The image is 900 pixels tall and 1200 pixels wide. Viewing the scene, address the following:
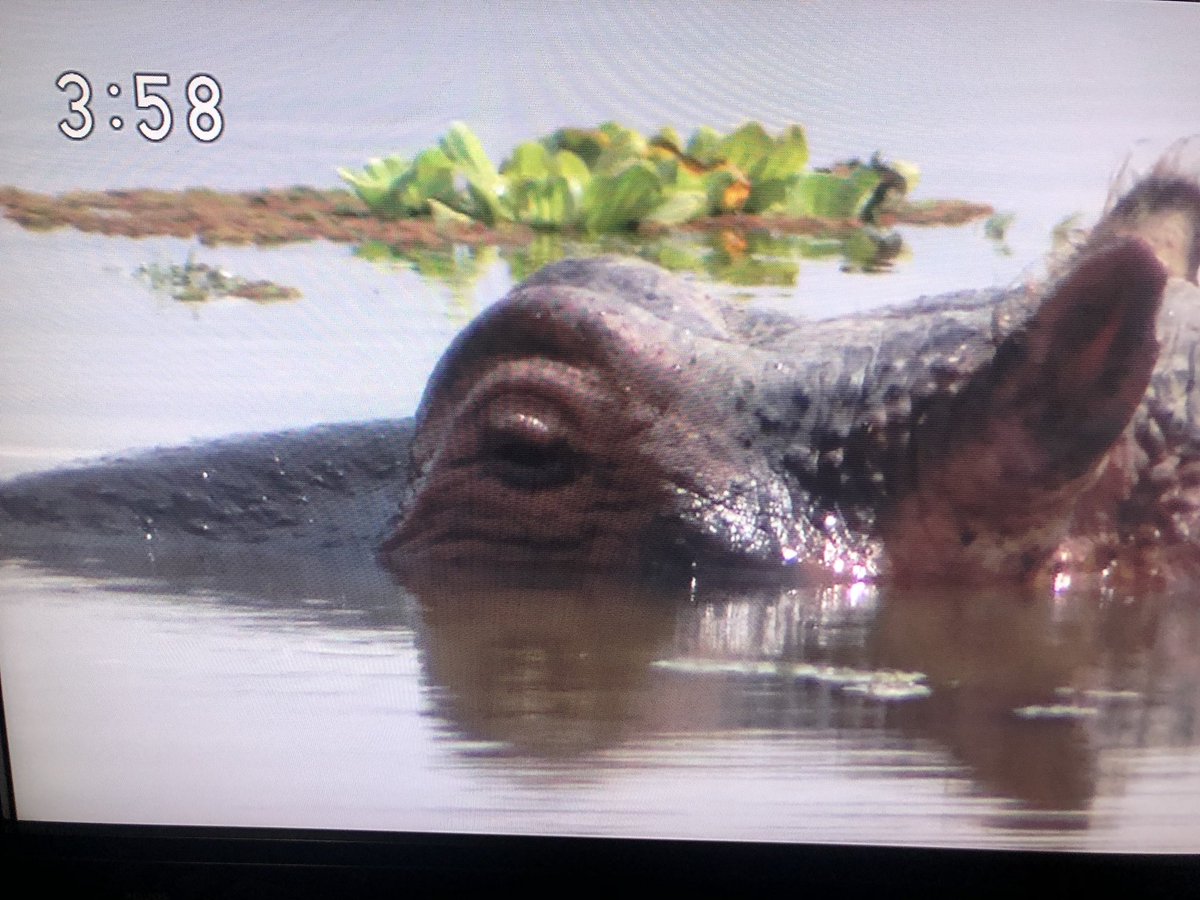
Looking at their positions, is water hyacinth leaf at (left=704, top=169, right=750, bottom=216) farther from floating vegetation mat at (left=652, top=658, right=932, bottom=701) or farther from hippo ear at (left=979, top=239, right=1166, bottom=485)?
floating vegetation mat at (left=652, top=658, right=932, bottom=701)

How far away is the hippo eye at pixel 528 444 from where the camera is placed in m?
1.03

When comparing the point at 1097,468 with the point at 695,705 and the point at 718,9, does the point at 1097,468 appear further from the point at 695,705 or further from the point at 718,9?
the point at 718,9

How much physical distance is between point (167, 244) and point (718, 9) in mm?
561

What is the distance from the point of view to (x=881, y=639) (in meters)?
1.03

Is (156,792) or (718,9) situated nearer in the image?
(718,9)

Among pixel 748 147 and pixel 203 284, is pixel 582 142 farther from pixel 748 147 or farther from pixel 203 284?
pixel 203 284

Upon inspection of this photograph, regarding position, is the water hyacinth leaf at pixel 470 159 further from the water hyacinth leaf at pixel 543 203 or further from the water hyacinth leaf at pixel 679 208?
the water hyacinth leaf at pixel 679 208

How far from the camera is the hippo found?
3.33 ft

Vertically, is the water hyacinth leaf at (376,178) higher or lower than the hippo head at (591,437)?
higher

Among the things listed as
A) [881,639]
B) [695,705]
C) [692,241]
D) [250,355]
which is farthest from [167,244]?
[881,639]

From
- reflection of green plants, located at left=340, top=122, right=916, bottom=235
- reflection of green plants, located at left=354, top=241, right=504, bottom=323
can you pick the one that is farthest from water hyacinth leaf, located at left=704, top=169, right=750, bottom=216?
reflection of green plants, located at left=354, top=241, right=504, bottom=323

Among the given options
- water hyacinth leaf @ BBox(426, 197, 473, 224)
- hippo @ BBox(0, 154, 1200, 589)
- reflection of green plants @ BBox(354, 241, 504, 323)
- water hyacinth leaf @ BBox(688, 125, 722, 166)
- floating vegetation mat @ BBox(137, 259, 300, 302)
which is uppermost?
water hyacinth leaf @ BBox(688, 125, 722, 166)

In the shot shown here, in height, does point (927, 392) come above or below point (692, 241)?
below

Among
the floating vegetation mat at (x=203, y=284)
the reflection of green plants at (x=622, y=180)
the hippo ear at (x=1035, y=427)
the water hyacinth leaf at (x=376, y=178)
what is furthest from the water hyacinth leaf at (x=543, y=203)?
the hippo ear at (x=1035, y=427)
